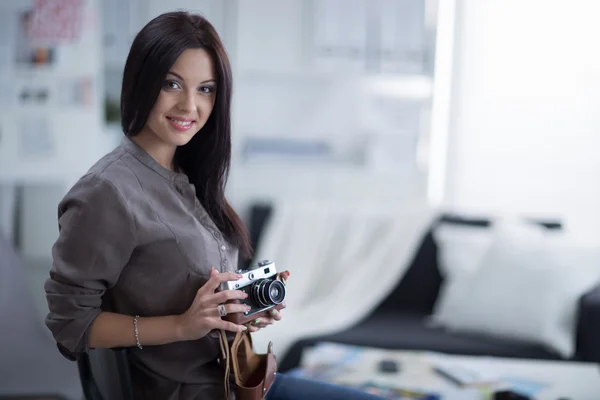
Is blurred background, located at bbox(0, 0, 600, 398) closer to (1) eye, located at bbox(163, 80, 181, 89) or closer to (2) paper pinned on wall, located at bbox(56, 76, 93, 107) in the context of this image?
(2) paper pinned on wall, located at bbox(56, 76, 93, 107)

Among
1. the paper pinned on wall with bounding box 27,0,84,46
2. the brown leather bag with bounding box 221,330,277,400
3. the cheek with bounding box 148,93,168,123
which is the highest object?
the paper pinned on wall with bounding box 27,0,84,46

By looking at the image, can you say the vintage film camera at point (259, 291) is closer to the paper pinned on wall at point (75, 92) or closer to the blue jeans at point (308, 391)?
the blue jeans at point (308, 391)

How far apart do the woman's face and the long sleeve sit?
5.5 inches

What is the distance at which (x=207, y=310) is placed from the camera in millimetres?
889

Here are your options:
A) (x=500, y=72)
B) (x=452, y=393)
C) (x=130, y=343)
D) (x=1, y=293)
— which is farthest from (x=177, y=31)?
(x=500, y=72)

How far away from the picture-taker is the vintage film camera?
3.09ft

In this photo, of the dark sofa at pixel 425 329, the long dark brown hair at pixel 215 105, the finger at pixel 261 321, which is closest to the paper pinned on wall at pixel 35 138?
the dark sofa at pixel 425 329

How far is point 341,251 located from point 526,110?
37.9 inches

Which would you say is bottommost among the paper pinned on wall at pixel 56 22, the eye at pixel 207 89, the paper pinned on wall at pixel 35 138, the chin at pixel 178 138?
the paper pinned on wall at pixel 35 138

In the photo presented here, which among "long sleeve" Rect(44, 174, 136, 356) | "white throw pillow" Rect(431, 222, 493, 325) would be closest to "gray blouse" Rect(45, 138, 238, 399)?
"long sleeve" Rect(44, 174, 136, 356)

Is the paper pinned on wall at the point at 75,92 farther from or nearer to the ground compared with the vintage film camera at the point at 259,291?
farther from the ground

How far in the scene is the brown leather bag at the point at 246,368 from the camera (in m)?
0.98

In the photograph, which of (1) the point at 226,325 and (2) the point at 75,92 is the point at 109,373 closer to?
(1) the point at 226,325

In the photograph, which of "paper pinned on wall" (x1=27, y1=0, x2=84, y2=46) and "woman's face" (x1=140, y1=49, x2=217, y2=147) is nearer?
"woman's face" (x1=140, y1=49, x2=217, y2=147)
